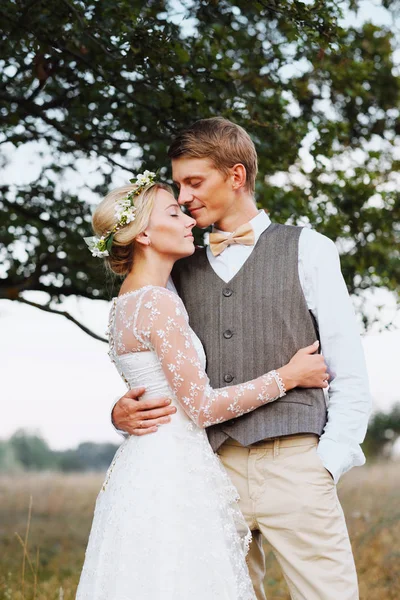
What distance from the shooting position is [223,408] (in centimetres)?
284

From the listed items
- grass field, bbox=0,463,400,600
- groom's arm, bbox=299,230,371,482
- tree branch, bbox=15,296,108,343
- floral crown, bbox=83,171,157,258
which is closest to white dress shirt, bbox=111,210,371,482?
groom's arm, bbox=299,230,371,482

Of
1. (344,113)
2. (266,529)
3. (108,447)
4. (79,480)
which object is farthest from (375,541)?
(108,447)

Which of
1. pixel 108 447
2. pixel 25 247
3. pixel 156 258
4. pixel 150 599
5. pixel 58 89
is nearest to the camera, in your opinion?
pixel 150 599

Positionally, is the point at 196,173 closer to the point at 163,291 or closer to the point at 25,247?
the point at 163,291

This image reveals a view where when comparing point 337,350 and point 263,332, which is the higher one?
point 263,332

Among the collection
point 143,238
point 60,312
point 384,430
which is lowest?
point 384,430

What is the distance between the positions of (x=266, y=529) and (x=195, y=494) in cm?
29

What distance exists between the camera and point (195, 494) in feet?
9.34

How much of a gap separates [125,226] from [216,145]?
0.49 m

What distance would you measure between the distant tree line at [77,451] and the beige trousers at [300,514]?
470 inches

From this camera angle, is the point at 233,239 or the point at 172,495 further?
the point at 233,239

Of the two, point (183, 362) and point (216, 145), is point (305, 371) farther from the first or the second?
point (216, 145)

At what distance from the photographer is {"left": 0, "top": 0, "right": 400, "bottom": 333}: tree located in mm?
4180

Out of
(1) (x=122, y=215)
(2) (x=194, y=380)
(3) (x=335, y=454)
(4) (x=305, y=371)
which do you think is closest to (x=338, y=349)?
(4) (x=305, y=371)
